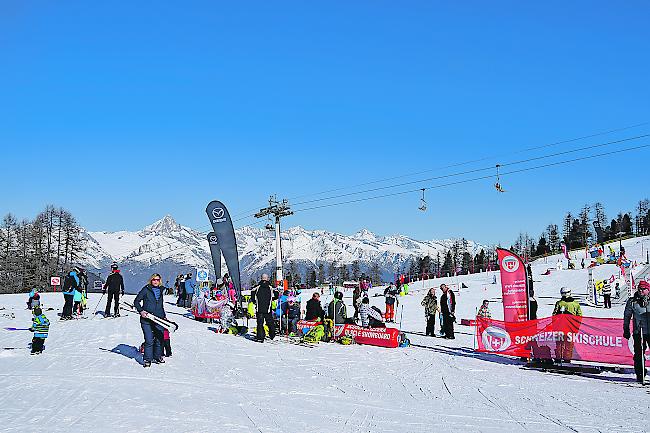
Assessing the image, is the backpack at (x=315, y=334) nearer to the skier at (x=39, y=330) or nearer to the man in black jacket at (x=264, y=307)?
the man in black jacket at (x=264, y=307)

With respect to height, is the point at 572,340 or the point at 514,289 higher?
the point at 514,289

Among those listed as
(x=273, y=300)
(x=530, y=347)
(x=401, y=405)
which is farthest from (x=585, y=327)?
(x=273, y=300)

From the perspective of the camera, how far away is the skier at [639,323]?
10.6 meters

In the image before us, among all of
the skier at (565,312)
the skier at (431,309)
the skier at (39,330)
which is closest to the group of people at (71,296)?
the skier at (39,330)

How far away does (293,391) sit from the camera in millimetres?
9422

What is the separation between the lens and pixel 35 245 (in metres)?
63.0

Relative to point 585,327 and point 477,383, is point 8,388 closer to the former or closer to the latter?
point 477,383

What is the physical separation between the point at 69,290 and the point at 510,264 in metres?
13.8

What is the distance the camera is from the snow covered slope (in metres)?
7.24

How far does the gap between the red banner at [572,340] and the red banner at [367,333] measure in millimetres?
2996

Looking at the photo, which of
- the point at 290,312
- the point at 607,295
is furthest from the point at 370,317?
the point at 607,295

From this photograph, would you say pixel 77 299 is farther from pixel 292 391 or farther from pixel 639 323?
pixel 639 323

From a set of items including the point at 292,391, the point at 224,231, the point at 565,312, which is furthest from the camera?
the point at 224,231

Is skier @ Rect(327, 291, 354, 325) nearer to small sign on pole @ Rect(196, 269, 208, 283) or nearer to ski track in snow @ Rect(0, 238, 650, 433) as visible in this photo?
ski track in snow @ Rect(0, 238, 650, 433)
